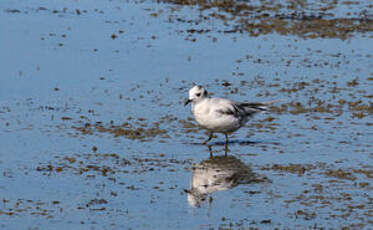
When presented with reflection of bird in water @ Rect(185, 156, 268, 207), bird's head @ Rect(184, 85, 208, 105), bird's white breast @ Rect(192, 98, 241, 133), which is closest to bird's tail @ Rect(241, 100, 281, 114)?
bird's white breast @ Rect(192, 98, 241, 133)

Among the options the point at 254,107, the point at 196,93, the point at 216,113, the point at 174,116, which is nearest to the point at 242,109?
the point at 254,107

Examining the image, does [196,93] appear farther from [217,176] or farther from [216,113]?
[217,176]

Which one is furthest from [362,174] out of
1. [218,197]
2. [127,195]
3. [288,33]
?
[288,33]

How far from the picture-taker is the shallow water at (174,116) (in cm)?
1384

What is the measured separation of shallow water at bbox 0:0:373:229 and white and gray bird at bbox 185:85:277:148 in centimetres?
38

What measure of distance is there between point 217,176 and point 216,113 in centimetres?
220

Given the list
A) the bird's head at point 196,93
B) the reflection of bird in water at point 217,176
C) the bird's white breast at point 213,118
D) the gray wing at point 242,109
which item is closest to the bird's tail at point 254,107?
the gray wing at point 242,109

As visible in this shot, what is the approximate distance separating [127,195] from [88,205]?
2.62ft

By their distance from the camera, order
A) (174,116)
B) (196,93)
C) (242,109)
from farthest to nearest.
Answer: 1. (174,116)
2. (242,109)
3. (196,93)

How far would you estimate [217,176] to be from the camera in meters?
15.8

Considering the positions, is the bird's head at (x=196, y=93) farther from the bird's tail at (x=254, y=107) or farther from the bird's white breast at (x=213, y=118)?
the bird's tail at (x=254, y=107)

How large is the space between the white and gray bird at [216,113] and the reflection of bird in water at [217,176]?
0.85 metres

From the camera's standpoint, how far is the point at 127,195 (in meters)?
14.3

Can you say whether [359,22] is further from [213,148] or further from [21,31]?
[213,148]
